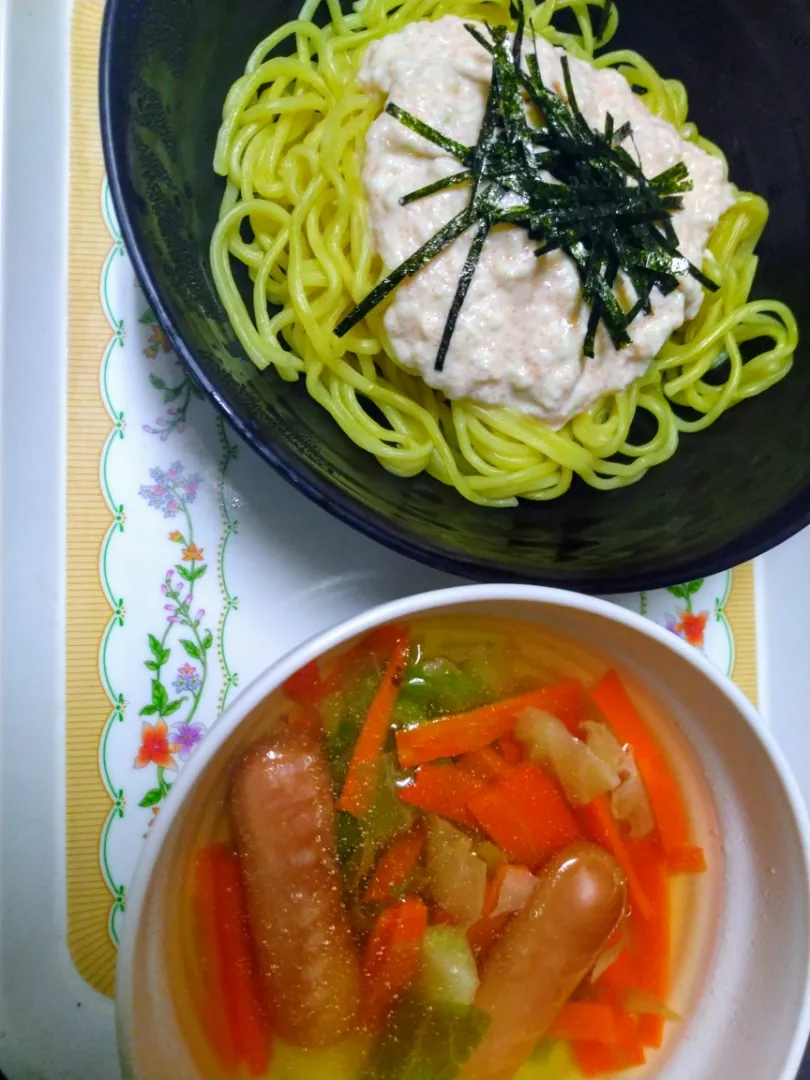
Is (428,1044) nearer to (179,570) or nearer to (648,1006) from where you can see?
(648,1006)

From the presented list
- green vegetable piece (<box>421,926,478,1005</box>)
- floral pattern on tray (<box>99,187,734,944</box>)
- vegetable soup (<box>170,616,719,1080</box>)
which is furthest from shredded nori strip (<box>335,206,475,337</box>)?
green vegetable piece (<box>421,926,478,1005</box>)

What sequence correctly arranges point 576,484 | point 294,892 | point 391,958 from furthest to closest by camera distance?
point 576,484, point 391,958, point 294,892

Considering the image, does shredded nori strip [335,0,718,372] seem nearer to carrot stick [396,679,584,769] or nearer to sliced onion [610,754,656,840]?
carrot stick [396,679,584,769]

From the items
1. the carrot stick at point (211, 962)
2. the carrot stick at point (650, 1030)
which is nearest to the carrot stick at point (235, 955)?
the carrot stick at point (211, 962)

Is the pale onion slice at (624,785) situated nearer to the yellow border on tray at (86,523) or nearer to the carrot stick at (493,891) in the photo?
the carrot stick at (493,891)

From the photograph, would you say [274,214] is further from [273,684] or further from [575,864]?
[575,864]

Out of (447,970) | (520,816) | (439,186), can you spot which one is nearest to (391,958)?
(447,970)
